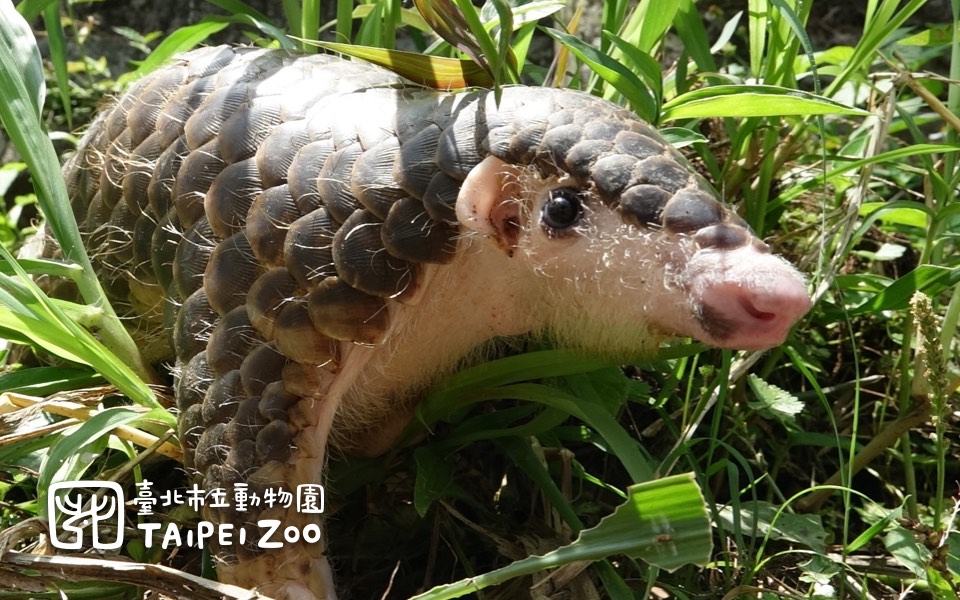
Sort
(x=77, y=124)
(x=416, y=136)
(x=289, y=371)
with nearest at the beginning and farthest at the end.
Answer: (x=416, y=136), (x=289, y=371), (x=77, y=124)

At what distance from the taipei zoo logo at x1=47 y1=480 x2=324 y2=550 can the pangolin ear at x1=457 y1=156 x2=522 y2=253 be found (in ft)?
1.71

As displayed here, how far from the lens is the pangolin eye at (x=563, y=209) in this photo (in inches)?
58.5

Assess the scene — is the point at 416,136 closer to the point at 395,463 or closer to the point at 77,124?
the point at 395,463

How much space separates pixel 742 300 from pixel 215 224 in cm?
84

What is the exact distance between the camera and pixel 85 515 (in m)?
1.74

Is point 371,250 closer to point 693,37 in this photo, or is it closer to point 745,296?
point 745,296

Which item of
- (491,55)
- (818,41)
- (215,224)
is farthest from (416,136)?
(818,41)

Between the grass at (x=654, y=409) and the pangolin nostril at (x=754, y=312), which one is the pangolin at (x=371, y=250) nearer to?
the pangolin nostril at (x=754, y=312)

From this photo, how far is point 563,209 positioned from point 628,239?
0.36 feet

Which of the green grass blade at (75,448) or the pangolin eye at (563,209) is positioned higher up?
the pangolin eye at (563,209)

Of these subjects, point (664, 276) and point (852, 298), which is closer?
point (664, 276)

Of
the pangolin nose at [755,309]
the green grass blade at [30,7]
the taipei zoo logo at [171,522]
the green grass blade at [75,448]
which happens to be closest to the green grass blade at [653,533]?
the pangolin nose at [755,309]

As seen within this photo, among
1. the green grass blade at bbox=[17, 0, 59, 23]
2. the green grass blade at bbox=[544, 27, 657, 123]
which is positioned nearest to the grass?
the green grass blade at bbox=[544, 27, 657, 123]

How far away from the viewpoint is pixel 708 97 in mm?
1862
